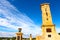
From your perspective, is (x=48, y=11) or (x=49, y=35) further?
(x=48, y=11)

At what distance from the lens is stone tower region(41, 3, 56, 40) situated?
25448mm

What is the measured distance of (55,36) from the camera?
2508 cm

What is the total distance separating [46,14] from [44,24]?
10.7 feet

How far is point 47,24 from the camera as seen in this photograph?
26547 mm

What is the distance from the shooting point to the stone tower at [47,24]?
2545 centimetres

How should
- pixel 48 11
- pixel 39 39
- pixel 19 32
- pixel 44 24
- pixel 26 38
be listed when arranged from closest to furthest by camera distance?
pixel 19 32 → pixel 39 39 → pixel 44 24 → pixel 48 11 → pixel 26 38

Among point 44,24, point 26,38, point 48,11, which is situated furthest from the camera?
point 26,38

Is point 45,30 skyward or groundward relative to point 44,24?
groundward

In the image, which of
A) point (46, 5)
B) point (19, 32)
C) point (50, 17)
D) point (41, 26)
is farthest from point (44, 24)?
point (19, 32)

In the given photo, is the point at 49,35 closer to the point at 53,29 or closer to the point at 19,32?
the point at 53,29

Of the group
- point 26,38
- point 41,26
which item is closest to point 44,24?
point 41,26

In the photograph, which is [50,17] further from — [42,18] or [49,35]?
[49,35]

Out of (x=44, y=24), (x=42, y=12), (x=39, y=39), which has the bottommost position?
(x=39, y=39)

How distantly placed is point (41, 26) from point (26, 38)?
588 inches
